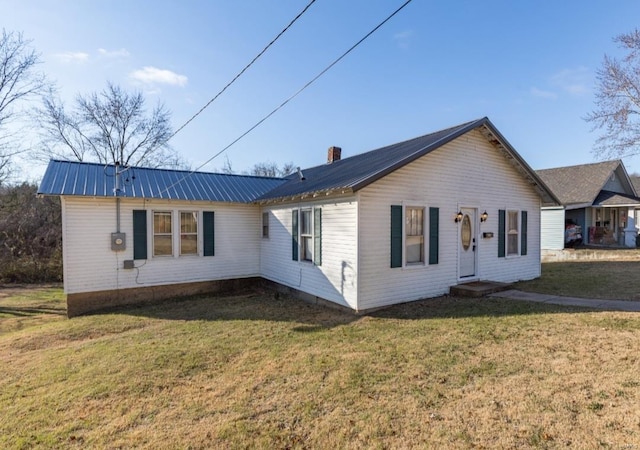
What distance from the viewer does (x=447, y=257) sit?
899 cm

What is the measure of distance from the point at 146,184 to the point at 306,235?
5310mm

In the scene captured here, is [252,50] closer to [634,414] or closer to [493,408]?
[493,408]

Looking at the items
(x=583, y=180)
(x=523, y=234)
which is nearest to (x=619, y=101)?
(x=583, y=180)

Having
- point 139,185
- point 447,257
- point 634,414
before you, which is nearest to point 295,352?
point 634,414

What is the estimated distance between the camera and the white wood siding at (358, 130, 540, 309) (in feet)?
25.0

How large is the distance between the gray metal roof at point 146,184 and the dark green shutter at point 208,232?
23.6 inches

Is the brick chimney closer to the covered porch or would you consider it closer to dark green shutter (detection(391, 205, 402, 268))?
dark green shutter (detection(391, 205, 402, 268))

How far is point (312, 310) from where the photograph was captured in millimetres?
8320

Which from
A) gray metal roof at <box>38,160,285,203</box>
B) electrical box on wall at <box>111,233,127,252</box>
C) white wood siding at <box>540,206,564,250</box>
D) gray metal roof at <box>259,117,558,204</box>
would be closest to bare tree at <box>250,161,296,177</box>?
white wood siding at <box>540,206,564,250</box>

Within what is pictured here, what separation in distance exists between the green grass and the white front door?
5.24 feet

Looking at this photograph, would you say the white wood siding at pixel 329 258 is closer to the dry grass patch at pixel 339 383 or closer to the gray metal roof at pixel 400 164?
the gray metal roof at pixel 400 164

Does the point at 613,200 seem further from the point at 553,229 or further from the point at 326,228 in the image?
the point at 326,228

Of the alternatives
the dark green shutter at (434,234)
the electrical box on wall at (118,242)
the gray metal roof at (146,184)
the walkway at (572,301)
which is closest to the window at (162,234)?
the gray metal roof at (146,184)

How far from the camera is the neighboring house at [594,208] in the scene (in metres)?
18.7
